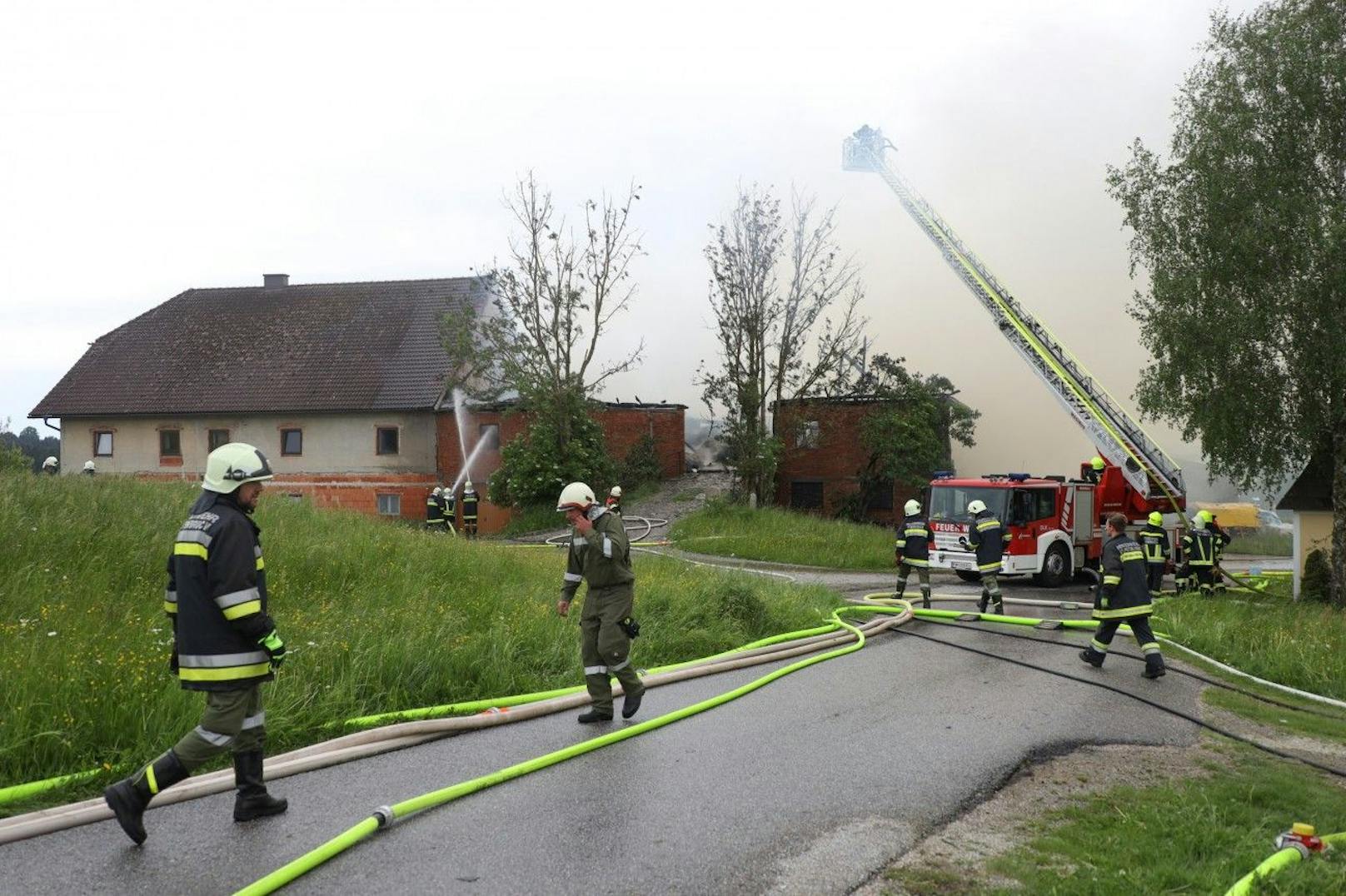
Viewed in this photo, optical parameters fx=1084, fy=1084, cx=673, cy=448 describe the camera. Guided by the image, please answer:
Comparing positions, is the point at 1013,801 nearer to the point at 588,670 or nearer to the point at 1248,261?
the point at 588,670

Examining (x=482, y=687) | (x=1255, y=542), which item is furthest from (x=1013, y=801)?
(x=1255, y=542)

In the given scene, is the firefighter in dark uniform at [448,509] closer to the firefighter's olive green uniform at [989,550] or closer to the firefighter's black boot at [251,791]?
the firefighter's olive green uniform at [989,550]

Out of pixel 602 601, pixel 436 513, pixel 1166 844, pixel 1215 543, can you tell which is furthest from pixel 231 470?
pixel 436 513

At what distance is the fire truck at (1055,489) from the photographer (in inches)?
797

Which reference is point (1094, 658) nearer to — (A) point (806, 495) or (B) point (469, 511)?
→ (B) point (469, 511)

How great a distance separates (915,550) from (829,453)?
21013 millimetres

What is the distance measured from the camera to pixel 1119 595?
35.8ft

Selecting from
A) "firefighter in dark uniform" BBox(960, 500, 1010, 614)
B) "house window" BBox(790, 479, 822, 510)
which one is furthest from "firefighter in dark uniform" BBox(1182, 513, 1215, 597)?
"house window" BBox(790, 479, 822, 510)

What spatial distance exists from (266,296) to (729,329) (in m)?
19.7

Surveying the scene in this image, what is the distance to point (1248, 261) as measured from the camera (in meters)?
20.2

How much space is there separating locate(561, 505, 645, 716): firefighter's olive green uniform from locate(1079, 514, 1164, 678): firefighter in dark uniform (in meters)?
5.39

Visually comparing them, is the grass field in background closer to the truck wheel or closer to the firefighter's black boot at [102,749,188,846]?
the firefighter's black boot at [102,749,188,846]

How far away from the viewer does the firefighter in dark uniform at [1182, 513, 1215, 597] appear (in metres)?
18.6

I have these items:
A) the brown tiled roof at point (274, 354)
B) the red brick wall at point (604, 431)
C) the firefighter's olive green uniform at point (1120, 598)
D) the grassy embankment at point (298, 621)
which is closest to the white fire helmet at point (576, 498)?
the grassy embankment at point (298, 621)
